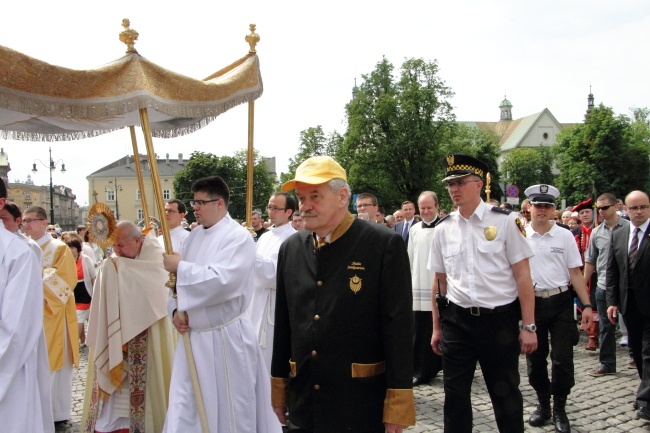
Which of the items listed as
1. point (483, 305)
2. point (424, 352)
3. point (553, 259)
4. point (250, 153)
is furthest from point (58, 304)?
point (553, 259)

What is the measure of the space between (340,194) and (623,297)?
4513 millimetres

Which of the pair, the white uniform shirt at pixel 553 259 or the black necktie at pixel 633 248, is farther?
the black necktie at pixel 633 248

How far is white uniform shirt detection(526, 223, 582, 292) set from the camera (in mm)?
6035

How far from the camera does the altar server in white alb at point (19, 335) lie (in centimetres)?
328

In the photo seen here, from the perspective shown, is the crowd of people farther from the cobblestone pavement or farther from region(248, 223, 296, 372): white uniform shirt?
the cobblestone pavement

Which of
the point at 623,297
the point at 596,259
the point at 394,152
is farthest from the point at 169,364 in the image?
the point at 394,152

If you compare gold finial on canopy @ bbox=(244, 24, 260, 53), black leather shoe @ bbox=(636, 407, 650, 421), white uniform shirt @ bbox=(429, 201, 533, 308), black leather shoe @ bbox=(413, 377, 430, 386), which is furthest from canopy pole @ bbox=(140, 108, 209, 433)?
black leather shoe @ bbox=(636, 407, 650, 421)

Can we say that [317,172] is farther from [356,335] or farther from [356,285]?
[356,335]

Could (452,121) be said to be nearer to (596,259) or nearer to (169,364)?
(596,259)

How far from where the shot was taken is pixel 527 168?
8212 centimetres

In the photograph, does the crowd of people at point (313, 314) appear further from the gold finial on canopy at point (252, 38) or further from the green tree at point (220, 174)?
the green tree at point (220, 174)

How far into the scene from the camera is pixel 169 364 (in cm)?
562

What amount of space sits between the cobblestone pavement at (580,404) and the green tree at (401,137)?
127ft

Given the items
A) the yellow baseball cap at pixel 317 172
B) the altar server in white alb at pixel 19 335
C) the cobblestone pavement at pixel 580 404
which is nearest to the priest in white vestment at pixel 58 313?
the cobblestone pavement at pixel 580 404
